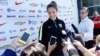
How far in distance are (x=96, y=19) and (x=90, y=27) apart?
3.44 metres

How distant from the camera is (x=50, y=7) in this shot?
133 inches

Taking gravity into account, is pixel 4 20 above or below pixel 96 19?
above

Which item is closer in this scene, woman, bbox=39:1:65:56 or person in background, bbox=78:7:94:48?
woman, bbox=39:1:65:56

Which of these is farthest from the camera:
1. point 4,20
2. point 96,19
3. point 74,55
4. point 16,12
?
point 96,19

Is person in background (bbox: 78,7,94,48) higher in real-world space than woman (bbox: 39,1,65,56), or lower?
lower

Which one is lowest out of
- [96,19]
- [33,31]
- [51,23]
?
[96,19]

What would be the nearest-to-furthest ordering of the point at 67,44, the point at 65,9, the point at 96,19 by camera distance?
1. the point at 67,44
2. the point at 65,9
3. the point at 96,19

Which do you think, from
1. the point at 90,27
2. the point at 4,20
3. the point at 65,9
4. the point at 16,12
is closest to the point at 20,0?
the point at 16,12

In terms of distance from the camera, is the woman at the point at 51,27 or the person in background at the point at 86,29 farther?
the person in background at the point at 86,29

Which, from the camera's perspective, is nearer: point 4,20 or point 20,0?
point 4,20

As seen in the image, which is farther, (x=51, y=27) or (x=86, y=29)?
(x=86, y=29)

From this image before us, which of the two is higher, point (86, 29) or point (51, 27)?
point (51, 27)

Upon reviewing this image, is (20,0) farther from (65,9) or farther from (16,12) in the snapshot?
(65,9)

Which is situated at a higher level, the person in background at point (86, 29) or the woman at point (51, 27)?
the woman at point (51, 27)
